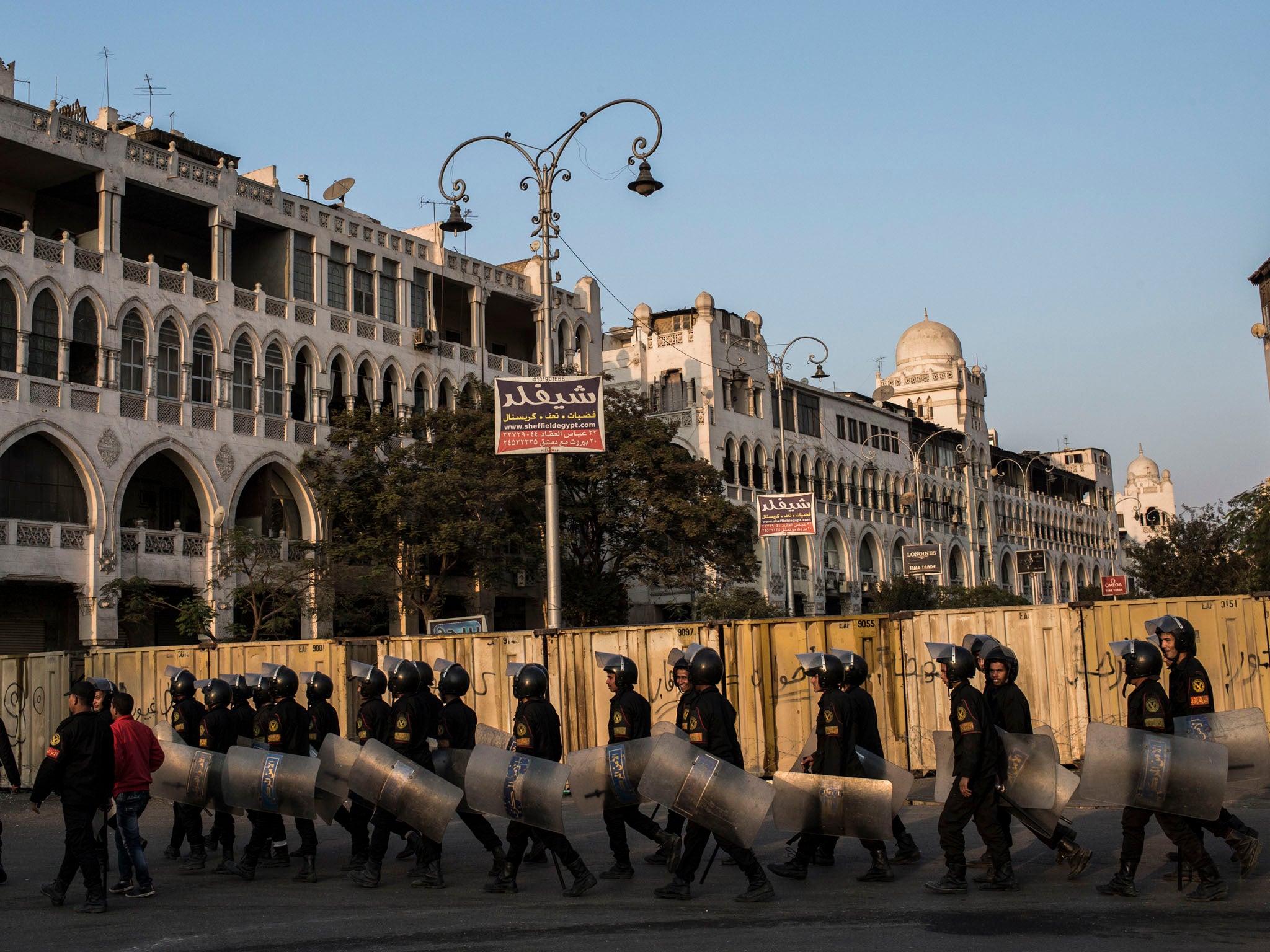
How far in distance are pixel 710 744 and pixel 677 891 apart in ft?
3.59

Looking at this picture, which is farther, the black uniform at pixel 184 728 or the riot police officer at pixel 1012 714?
the black uniform at pixel 184 728

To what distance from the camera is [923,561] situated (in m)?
42.3

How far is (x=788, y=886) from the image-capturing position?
419 inches

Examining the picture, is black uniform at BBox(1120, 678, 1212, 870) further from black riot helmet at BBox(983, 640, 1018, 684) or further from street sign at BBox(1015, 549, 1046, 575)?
street sign at BBox(1015, 549, 1046, 575)

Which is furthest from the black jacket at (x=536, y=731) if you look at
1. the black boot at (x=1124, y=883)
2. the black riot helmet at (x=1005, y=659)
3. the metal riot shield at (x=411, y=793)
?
the black boot at (x=1124, y=883)

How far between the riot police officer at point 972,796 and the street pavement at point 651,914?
176mm

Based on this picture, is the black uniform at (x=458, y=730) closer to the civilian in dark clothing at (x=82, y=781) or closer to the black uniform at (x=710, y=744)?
the black uniform at (x=710, y=744)

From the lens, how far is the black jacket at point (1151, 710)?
978cm

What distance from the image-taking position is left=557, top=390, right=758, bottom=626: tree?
36781 mm

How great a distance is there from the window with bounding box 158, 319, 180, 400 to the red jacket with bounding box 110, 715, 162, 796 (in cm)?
2497

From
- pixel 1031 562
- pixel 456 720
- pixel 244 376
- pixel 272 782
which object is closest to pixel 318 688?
pixel 272 782

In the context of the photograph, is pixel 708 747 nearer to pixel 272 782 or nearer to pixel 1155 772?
pixel 1155 772

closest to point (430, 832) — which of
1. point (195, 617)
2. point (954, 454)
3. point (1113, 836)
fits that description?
point (1113, 836)

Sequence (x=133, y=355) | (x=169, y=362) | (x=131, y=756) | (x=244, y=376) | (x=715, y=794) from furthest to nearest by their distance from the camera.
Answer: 1. (x=244, y=376)
2. (x=169, y=362)
3. (x=133, y=355)
4. (x=131, y=756)
5. (x=715, y=794)
